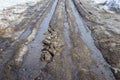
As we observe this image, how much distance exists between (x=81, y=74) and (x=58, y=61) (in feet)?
4.36

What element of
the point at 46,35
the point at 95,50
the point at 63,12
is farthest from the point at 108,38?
the point at 63,12

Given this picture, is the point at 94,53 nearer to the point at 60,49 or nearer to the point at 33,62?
the point at 60,49

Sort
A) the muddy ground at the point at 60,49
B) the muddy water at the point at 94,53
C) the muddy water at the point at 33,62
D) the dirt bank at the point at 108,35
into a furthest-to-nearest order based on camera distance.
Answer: the dirt bank at the point at 108,35, the muddy water at the point at 94,53, the muddy ground at the point at 60,49, the muddy water at the point at 33,62

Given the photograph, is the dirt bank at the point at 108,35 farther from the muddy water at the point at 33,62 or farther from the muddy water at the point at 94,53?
the muddy water at the point at 33,62

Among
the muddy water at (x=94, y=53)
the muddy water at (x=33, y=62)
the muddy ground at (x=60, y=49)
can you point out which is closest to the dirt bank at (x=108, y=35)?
the muddy ground at (x=60, y=49)

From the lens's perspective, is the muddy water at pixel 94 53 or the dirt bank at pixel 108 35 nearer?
the muddy water at pixel 94 53

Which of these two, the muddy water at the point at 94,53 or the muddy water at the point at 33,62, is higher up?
the muddy water at the point at 33,62

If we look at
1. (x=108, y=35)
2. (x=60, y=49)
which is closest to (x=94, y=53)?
(x=60, y=49)

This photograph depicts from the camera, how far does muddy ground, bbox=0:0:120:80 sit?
26.3 feet

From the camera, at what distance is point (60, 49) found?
33.2 feet

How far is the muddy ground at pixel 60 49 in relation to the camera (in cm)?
800

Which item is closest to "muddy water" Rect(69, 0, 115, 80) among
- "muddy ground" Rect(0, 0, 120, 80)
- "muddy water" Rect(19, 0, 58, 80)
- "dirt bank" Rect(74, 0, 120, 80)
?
"muddy ground" Rect(0, 0, 120, 80)

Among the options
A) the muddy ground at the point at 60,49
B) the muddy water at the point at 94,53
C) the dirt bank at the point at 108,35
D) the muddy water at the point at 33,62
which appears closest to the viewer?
the muddy water at the point at 33,62

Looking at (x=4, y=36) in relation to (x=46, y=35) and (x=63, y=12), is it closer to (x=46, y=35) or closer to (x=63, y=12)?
(x=46, y=35)
